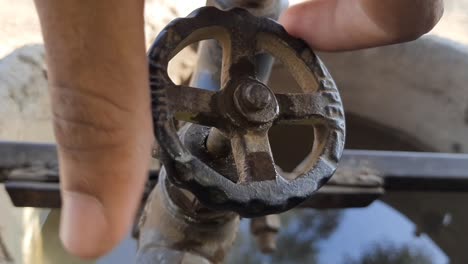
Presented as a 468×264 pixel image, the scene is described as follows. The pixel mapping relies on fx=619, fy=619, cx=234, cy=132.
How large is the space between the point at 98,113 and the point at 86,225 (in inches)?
1.7

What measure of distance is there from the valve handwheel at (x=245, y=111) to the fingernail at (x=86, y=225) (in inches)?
3.7

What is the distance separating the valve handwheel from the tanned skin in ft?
0.27

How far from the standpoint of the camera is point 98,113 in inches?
9.2

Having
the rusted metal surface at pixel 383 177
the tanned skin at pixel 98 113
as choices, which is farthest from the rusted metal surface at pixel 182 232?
the tanned skin at pixel 98 113

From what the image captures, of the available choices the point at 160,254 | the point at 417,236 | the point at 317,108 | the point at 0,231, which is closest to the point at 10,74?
the point at 0,231

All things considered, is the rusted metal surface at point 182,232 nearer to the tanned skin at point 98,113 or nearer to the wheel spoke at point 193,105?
the wheel spoke at point 193,105

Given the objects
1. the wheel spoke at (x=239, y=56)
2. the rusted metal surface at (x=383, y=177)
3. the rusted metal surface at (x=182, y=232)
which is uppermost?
the wheel spoke at (x=239, y=56)

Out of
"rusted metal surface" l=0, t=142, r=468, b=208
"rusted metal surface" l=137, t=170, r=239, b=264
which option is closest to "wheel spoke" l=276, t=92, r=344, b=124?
"rusted metal surface" l=137, t=170, r=239, b=264

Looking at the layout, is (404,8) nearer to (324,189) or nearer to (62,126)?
(62,126)

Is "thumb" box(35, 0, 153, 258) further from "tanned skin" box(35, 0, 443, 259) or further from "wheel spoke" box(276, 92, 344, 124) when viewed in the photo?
"wheel spoke" box(276, 92, 344, 124)

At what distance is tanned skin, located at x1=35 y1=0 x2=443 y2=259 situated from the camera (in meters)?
0.22

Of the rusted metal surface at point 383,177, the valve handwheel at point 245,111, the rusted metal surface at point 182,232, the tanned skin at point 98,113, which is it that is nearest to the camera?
the tanned skin at point 98,113

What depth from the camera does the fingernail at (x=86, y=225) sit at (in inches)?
9.1

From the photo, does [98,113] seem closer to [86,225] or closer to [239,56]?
[86,225]
